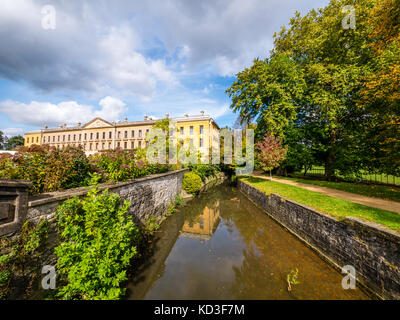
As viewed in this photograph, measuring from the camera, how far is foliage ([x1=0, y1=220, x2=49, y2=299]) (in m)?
2.28

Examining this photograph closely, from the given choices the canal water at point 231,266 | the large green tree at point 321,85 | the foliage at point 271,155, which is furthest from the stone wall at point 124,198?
the large green tree at point 321,85

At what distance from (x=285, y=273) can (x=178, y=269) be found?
3269 millimetres

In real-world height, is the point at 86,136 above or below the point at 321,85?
above

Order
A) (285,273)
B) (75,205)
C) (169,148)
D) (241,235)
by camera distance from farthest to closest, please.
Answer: (169,148) → (241,235) → (285,273) → (75,205)

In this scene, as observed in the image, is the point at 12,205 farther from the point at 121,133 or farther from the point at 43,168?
the point at 121,133

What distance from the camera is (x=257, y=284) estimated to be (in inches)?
164

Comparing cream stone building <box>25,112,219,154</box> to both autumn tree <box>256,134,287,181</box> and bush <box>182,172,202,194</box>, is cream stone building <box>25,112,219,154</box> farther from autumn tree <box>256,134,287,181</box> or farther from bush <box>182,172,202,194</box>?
autumn tree <box>256,134,287,181</box>

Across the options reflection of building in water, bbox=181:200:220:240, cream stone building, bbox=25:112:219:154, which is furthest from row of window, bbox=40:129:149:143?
reflection of building in water, bbox=181:200:220:240

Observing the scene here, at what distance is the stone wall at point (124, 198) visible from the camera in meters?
2.53

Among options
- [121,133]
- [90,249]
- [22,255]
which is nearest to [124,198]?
[90,249]

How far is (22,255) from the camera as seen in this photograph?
2512 mm

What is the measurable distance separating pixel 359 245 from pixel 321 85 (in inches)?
547

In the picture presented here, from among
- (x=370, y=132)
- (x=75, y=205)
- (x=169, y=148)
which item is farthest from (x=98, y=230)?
(x=370, y=132)
